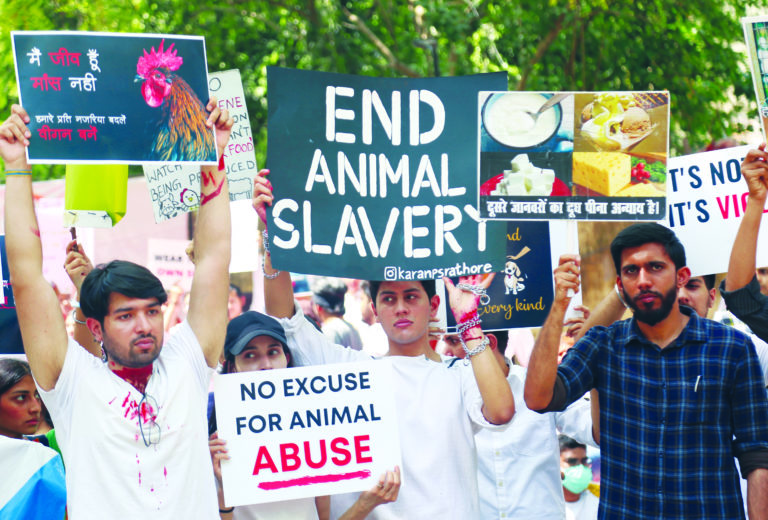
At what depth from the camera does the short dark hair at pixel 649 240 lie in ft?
13.2

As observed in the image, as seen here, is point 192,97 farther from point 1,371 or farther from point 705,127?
point 705,127

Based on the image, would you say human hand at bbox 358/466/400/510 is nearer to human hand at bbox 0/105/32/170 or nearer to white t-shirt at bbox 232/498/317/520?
white t-shirt at bbox 232/498/317/520

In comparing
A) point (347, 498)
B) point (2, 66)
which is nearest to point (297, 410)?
point (347, 498)

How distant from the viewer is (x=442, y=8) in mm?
12242

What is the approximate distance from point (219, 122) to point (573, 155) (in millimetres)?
1533

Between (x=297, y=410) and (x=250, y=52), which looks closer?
(x=297, y=410)

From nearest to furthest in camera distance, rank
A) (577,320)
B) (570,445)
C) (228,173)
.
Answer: (577,320), (228,173), (570,445)

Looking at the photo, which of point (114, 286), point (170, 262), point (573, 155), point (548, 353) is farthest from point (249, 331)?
point (170, 262)

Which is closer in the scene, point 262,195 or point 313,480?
point 313,480

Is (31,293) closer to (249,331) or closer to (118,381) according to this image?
(118,381)

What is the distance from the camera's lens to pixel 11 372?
4.67m

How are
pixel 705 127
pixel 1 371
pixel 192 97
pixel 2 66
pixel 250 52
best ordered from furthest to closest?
pixel 250 52 < pixel 705 127 < pixel 2 66 < pixel 1 371 < pixel 192 97

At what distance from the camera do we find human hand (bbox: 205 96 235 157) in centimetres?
402

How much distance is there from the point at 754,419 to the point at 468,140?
1683mm
